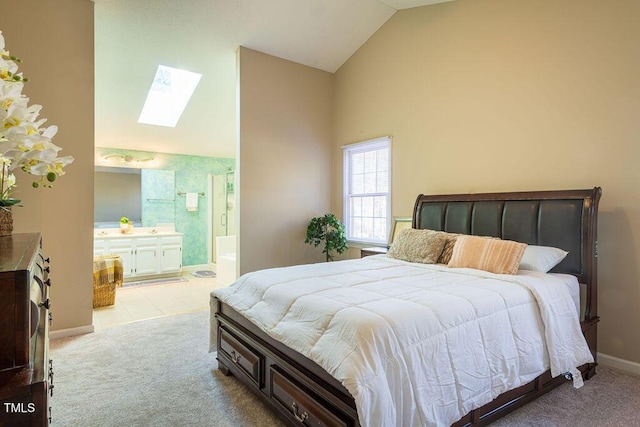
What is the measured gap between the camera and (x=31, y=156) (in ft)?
3.73

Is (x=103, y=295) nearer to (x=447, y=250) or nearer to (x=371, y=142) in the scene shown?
(x=371, y=142)

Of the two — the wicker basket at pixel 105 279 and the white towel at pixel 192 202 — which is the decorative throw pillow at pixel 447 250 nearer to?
the wicker basket at pixel 105 279

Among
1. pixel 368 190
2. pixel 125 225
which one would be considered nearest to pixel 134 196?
pixel 125 225

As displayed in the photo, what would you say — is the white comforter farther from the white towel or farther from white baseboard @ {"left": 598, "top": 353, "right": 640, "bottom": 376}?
the white towel

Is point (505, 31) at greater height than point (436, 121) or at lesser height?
greater

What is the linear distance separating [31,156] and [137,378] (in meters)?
1.97

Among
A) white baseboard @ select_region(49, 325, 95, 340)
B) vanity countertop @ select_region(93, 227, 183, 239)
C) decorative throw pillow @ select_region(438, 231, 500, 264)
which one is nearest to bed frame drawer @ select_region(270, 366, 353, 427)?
decorative throw pillow @ select_region(438, 231, 500, 264)

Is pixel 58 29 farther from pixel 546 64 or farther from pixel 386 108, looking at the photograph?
pixel 546 64

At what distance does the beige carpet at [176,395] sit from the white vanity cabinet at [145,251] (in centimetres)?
275

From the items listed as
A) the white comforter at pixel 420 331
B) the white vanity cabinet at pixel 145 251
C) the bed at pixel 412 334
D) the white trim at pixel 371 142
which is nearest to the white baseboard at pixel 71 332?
the bed at pixel 412 334

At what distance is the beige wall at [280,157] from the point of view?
4434 mm

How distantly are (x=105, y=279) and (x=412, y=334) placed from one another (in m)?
4.17

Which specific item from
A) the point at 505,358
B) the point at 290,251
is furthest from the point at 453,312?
the point at 290,251

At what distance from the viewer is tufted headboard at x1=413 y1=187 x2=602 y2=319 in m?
2.63
